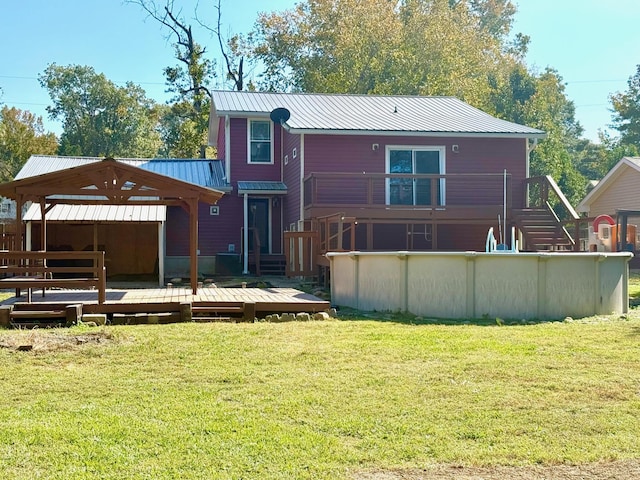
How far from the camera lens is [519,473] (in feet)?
13.5

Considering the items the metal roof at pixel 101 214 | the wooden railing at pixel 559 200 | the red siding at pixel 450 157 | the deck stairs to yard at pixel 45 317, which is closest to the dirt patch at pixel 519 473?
the deck stairs to yard at pixel 45 317

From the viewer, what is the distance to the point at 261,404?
5.52 meters

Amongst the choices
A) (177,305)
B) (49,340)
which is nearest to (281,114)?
(177,305)

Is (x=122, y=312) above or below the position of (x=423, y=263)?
below

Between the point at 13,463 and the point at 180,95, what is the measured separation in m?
36.7

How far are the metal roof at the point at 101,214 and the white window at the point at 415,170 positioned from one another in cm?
632

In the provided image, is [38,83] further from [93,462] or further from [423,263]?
[93,462]

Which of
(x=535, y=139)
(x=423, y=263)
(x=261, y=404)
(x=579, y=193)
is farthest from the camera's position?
(x=579, y=193)

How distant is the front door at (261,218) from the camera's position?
898 inches

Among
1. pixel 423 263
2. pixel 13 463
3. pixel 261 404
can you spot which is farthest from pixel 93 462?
pixel 423 263

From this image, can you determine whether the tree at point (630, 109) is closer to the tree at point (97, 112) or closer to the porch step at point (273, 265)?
the tree at point (97, 112)

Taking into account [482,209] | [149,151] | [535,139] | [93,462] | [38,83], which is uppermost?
[38,83]

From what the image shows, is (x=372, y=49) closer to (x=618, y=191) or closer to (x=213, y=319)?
(x=618, y=191)

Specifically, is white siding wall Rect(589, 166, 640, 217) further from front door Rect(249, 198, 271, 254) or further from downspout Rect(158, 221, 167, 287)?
downspout Rect(158, 221, 167, 287)
